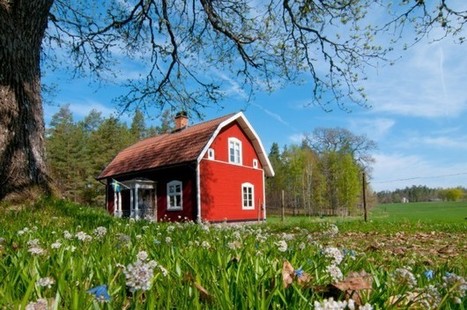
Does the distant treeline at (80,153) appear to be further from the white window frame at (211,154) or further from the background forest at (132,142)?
the white window frame at (211,154)

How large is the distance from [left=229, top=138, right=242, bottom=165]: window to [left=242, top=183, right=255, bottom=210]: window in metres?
2.01

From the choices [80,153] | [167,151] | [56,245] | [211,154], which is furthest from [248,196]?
[80,153]

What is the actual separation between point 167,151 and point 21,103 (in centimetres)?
2084

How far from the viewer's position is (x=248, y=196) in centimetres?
2958

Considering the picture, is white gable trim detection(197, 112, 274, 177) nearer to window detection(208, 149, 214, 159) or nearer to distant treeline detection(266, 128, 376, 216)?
window detection(208, 149, 214, 159)

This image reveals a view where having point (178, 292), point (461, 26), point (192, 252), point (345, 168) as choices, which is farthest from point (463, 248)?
point (345, 168)

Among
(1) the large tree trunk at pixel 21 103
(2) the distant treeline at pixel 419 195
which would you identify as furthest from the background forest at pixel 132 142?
(2) the distant treeline at pixel 419 195

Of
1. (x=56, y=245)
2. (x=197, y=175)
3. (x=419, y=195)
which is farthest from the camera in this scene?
(x=419, y=195)

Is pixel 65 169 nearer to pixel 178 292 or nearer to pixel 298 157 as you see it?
pixel 298 157

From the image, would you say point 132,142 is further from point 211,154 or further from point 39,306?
point 39,306

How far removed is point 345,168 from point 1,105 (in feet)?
178

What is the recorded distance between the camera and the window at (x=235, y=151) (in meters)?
28.5

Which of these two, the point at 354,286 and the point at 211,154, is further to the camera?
the point at 211,154

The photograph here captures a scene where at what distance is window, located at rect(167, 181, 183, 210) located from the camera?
26.0m
